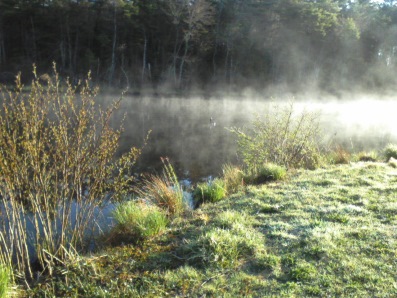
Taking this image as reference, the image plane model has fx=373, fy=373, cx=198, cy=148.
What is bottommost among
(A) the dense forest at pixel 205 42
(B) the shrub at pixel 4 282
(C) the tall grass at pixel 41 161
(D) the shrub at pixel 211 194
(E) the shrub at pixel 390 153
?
(D) the shrub at pixel 211 194

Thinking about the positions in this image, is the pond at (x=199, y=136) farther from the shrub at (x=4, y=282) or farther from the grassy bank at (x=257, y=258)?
the shrub at (x=4, y=282)

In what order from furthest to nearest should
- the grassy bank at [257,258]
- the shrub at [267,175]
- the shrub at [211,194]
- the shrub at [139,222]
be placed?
the shrub at [267,175] < the shrub at [211,194] < the shrub at [139,222] < the grassy bank at [257,258]

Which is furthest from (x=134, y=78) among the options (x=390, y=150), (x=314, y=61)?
(x=390, y=150)

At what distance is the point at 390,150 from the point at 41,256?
35.8ft

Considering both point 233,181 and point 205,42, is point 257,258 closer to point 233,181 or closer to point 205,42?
point 233,181

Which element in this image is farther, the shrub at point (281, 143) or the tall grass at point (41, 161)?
the shrub at point (281, 143)

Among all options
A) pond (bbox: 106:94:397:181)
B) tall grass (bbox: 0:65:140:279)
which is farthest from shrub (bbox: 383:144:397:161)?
tall grass (bbox: 0:65:140:279)

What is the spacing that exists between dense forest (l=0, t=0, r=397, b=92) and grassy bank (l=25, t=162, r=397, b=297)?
3300cm

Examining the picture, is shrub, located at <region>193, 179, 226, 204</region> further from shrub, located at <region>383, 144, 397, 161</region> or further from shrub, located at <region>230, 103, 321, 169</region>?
shrub, located at <region>383, 144, 397, 161</region>

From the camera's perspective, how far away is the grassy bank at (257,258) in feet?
13.0

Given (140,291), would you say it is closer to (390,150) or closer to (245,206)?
(245,206)

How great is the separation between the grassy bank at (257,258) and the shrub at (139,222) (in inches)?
6.7

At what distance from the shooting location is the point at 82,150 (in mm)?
4875

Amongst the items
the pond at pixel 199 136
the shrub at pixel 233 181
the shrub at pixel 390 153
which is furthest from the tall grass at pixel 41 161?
the shrub at pixel 390 153
